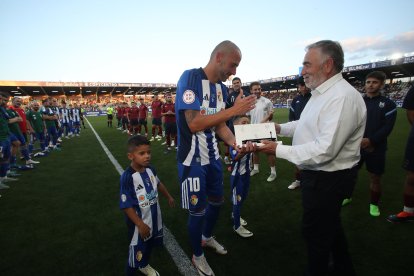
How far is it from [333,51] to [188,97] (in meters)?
1.36

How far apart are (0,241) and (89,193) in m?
2.07

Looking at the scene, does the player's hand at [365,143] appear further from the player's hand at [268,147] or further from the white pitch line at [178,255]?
the white pitch line at [178,255]

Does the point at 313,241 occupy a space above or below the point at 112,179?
above

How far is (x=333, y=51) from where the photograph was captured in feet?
6.67

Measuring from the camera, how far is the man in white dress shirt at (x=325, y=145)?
1.88 metres

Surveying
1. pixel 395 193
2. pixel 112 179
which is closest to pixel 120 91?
pixel 112 179

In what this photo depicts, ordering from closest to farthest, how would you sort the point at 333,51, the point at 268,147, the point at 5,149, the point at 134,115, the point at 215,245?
the point at 333,51
the point at 268,147
the point at 215,245
the point at 5,149
the point at 134,115

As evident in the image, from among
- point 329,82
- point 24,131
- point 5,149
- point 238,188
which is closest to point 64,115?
point 24,131

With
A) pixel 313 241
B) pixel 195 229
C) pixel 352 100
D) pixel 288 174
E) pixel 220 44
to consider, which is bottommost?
pixel 288 174

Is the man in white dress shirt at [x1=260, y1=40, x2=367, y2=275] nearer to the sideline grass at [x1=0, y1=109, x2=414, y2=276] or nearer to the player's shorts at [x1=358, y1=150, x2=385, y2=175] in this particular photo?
the sideline grass at [x1=0, y1=109, x2=414, y2=276]

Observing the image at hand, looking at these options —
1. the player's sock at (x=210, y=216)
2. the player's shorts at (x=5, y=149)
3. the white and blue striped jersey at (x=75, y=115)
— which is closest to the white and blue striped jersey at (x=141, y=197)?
the player's sock at (x=210, y=216)

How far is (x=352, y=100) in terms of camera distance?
6.21ft

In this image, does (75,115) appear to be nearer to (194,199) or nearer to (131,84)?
(194,199)

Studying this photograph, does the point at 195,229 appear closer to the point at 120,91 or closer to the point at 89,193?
the point at 89,193
